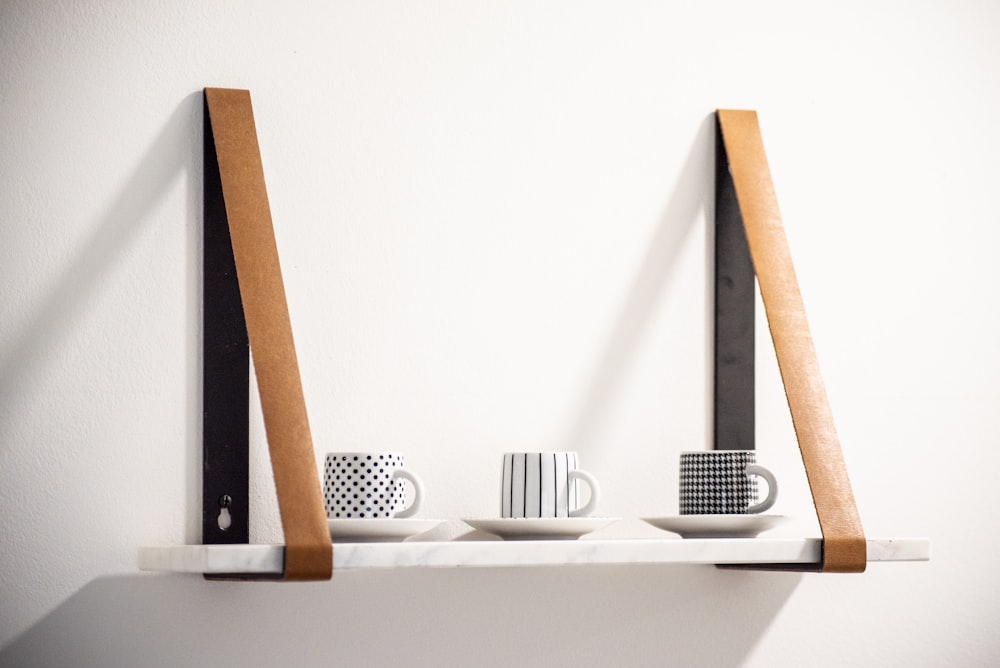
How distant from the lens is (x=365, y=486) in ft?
2.76

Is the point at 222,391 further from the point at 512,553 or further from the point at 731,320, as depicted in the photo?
the point at 731,320

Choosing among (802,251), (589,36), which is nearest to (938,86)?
(802,251)

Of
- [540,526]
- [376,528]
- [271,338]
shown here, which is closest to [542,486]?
[540,526]

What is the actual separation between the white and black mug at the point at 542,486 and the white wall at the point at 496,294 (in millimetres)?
115

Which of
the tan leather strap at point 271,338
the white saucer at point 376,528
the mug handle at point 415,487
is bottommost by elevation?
the white saucer at point 376,528

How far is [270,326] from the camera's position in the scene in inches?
32.1

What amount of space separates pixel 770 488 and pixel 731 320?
213 millimetres

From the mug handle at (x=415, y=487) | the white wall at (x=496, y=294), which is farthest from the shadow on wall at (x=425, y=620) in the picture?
the mug handle at (x=415, y=487)

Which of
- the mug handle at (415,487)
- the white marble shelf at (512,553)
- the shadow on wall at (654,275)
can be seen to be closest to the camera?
the white marble shelf at (512,553)

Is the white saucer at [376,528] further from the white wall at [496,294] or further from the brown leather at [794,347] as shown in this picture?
the brown leather at [794,347]

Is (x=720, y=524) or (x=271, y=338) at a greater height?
(x=271, y=338)

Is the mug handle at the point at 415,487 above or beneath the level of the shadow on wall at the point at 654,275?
beneath

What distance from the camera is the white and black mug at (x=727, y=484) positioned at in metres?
0.88

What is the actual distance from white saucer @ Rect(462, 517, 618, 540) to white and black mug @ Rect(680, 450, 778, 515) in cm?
10
